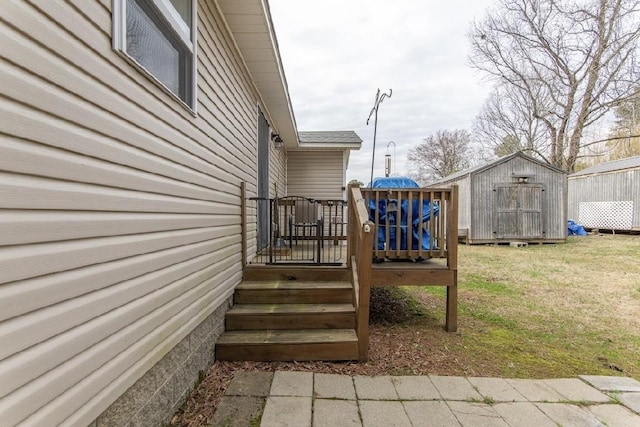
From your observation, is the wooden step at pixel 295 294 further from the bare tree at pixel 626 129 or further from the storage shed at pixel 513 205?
the bare tree at pixel 626 129

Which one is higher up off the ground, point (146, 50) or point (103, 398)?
point (146, 50)

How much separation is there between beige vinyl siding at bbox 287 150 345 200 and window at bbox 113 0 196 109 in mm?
6673

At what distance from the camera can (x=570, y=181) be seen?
57.9 ft

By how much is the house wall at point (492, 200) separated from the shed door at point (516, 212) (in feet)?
0.65

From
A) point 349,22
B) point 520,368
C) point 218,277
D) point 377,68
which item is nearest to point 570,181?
point 377,68

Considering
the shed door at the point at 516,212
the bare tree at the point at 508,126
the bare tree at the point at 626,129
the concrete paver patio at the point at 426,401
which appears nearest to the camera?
the concrete paver patio at the point at 426,401

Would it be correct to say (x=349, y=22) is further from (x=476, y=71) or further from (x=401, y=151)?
(x=401, y=151)

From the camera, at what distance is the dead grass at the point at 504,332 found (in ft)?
9.63

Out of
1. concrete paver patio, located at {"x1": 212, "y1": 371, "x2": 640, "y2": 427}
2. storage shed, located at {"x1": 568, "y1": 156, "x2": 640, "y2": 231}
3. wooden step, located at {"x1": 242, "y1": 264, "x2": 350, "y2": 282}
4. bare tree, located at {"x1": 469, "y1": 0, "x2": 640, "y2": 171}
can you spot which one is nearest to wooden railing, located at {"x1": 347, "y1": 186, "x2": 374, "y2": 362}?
concrete paver patio, located at {"x1": 212, "y1": 371, "x2": 640, "y2": 427}

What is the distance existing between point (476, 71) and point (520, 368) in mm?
18856

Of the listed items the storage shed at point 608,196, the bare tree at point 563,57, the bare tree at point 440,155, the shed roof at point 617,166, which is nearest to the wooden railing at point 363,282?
the storage shed at point 608,196

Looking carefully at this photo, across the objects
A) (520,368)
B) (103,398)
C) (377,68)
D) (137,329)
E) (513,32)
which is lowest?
(520,368)

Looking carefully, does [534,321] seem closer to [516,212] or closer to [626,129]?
[516,212]

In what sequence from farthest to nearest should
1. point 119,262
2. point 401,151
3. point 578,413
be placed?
point 401,151
point 578,413
point 119,262
